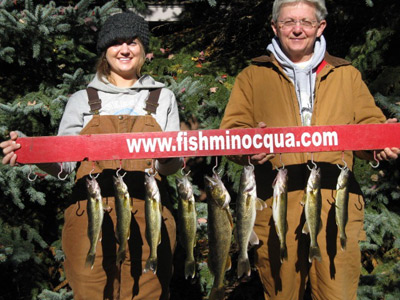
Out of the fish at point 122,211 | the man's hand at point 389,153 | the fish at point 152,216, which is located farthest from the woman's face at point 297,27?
the fish at point 122,211

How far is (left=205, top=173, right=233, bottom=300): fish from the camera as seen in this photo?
9.71 feet

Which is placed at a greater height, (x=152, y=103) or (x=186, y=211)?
(x=152, y=103)

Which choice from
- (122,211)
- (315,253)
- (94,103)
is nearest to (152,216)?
(122,211)

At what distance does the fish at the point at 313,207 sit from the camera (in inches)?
Answer: 116

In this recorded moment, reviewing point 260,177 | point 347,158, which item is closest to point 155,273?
point 260,177

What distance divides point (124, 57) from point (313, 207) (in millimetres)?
1663

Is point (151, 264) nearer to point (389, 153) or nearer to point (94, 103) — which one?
point (94, 103)

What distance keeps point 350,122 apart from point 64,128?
6.49 feet

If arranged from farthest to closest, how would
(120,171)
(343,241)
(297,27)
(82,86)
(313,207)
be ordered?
(82,86) < (120,171) < (297,27) < (343,241) < (313,207)

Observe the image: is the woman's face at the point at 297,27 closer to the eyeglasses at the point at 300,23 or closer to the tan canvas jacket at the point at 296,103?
the eyeglasses at the point at 300,23

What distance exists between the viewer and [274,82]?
337 cm

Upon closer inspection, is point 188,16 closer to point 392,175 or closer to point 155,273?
point 392,175

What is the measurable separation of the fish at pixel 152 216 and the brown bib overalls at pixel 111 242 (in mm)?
199

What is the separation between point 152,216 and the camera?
3016 mm
